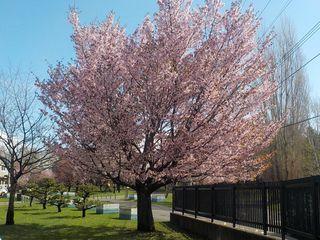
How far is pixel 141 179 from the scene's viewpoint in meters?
16.2

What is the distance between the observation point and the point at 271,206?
10.7 m

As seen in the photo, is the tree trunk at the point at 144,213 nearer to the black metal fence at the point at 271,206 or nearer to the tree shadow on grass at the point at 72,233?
the tree shadow on grass at the point at 72,233

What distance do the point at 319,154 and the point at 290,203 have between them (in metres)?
36.1

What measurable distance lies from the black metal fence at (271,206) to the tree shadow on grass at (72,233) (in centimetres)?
212

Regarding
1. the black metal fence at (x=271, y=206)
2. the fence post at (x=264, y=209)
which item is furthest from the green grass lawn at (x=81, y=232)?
the fence post at (x=264, y=209)

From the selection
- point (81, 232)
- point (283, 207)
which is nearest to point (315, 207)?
point (283, 207)

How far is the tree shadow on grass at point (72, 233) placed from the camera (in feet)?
51.2

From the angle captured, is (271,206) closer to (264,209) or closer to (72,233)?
(264,209)

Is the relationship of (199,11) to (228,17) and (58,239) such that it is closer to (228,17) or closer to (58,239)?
(228,17)

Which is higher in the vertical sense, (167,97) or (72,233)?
(167,97)

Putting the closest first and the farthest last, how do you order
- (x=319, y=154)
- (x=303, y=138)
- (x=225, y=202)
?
(x=225, y=202) → (x=303, y=138) → (x=319, y=154)

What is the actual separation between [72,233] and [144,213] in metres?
2.74

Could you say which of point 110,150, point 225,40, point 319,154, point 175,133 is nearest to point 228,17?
point 225,40

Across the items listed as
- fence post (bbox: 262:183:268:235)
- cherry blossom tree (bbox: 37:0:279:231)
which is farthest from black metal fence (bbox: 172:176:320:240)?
cherry blossom tree (bbox: 37:0:279:231)
